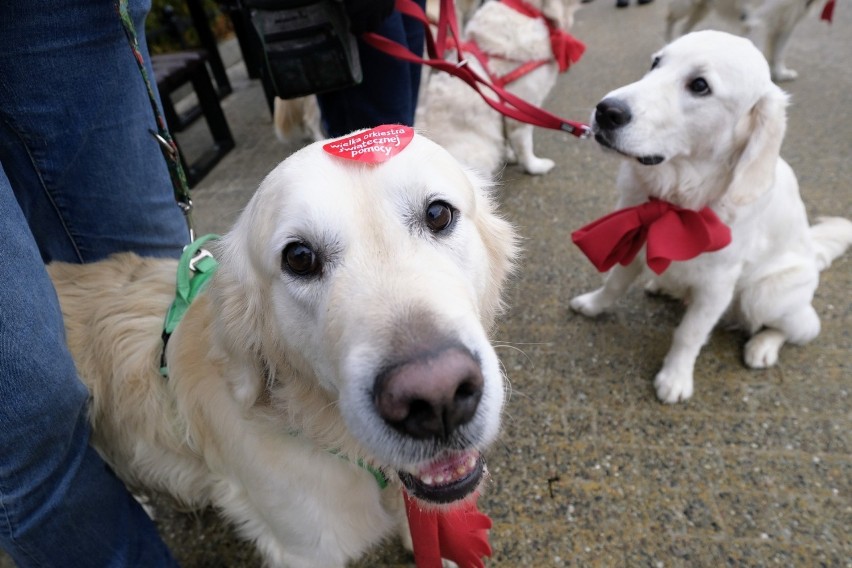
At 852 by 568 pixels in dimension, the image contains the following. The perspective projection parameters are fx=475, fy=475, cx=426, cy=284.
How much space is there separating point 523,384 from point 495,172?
227 cm

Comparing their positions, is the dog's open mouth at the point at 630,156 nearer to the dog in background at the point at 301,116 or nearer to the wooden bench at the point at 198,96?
the dog in background at the point at 301,116

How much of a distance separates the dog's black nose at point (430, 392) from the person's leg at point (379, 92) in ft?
7.30

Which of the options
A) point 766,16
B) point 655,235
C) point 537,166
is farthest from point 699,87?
point 766,16

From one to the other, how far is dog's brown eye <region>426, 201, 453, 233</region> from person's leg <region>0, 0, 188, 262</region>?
1266mm

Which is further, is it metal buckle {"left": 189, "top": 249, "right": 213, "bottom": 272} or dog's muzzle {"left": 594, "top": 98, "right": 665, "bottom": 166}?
dog's muzzle {"left": 594, "top": 98, "right": 665, "bottom": 166}

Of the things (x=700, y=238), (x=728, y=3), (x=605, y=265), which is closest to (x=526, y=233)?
(x=605, y=265)

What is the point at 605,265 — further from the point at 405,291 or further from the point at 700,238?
the point at 405,291

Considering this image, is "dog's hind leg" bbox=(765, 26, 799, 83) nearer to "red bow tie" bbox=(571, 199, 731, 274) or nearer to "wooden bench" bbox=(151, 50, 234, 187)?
"red bow tie" bbox=(571, 199, 731, 274)

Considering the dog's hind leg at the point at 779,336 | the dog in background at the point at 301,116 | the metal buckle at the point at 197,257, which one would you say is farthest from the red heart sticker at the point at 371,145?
the dog in background at the point at 301,116

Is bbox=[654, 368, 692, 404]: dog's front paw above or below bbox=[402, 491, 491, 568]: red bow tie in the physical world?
below

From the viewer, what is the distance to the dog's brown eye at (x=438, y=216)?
1.25 m

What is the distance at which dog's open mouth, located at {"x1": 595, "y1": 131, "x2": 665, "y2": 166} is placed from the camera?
6.97 feet

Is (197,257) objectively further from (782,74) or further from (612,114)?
(782,74)

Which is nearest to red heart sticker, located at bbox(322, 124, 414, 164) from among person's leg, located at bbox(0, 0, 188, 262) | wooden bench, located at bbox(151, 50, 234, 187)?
person's leg, located at bbox(0, 0, 188, 262)
